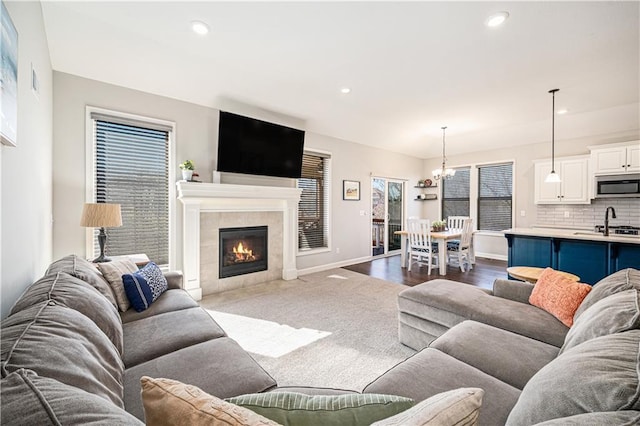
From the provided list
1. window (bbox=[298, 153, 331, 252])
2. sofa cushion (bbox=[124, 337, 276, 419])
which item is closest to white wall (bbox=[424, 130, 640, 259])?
window (bbox=[298, 153, 331, 252])

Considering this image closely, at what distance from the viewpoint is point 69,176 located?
308cm

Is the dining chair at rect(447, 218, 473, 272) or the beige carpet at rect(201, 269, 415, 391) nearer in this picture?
the beige carpet at rect(201, 269, 415, 391)

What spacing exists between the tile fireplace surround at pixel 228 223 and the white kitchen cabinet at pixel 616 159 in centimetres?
553

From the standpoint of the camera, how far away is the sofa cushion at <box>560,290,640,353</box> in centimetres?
109

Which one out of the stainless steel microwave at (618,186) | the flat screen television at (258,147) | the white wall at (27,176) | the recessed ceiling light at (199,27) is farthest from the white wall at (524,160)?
the white wall at (27,176)

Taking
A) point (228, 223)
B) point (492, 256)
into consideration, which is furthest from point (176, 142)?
point (492, 256)

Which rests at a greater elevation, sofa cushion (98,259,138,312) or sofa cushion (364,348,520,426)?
sofa cushion (98,259,138,312)

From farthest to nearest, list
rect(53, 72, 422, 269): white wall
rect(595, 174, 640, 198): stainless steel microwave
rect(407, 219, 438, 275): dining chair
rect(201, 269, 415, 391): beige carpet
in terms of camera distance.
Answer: rect(407, 219, 438, 275): dining chair, rect(595, 174, 640, 198): stainless steel microwave, rect(53, 72, 422, 269): white wall, rect(201, 269, 415, 391): beige carpet

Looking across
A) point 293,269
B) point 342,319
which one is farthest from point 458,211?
point 342,319

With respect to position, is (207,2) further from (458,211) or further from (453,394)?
(458,211)

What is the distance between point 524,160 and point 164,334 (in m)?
7.47

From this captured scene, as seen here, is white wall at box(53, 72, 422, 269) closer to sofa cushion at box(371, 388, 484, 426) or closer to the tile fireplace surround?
the tile fireplace surround

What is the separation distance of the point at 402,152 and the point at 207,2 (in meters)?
5.84

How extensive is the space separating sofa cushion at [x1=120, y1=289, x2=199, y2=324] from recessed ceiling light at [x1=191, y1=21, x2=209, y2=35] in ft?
8.21
